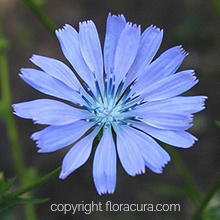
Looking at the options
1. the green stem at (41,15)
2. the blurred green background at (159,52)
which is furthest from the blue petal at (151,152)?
the blurred green background at (159,52)

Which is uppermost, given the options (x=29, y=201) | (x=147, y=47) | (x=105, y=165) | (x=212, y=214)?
(x=147, y=47)

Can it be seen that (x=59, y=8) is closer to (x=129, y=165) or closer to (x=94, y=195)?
(x=94, y=195)

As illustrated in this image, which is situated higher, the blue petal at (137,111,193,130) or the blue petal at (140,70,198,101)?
the blue petal at (140,70,198,101)

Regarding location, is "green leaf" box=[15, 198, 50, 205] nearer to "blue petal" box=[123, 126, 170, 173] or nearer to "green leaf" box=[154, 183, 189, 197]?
"blue petal" box=[123, 126, 170, 173]

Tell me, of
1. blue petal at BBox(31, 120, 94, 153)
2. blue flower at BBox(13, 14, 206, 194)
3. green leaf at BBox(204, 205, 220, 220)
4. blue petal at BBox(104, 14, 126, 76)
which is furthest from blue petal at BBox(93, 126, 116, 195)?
green leaf at BBox(204, 205, 220, 220)

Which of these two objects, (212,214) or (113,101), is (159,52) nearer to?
(212,214)

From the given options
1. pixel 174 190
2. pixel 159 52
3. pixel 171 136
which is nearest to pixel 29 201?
pixel 171 136
